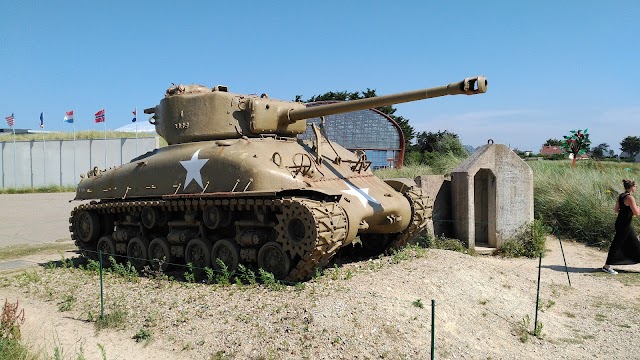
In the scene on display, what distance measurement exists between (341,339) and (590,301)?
5069 millimetres

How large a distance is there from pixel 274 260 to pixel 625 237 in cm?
713

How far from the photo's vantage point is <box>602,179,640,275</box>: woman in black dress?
1085 cm

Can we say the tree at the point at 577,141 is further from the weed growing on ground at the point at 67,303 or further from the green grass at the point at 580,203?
the weed growing on ground at the point at 67,303

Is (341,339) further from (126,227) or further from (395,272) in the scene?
(126,227)

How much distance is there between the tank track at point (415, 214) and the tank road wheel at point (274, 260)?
10.6 feet

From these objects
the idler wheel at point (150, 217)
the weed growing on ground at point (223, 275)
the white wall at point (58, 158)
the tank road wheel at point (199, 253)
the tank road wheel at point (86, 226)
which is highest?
the white wall at point (58, 158)

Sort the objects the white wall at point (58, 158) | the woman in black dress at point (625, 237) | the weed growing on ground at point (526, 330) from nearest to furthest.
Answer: the weed growing on ground at point (526, 330), the woman in black dress at point (625, 237), the white wall at point (58, 158)

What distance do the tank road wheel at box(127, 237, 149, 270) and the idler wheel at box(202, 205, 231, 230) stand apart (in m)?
1.81

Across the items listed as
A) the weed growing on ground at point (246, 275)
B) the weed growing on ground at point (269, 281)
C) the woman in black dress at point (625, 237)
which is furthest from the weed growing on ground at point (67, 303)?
the woman in black dress at point (625, 237)

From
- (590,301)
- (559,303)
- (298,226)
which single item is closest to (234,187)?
(298,226)

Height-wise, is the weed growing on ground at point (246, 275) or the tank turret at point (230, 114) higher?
the tank turret at point (230, 114)

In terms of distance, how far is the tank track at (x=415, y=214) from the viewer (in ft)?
35.0

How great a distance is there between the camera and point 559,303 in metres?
8.84

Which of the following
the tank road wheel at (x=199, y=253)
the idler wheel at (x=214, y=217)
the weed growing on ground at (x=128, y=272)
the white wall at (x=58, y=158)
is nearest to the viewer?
the idler wheel at (x=214, y=217)
